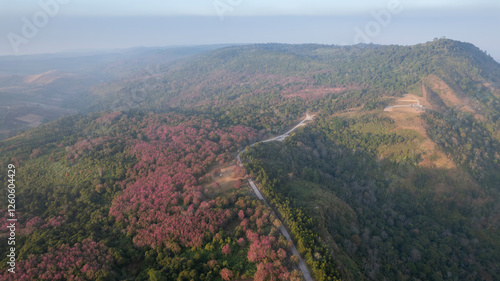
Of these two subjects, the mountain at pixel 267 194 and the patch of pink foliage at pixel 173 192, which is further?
the patch of pink foliage at pixel 173 192

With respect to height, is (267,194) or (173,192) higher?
(267,194)

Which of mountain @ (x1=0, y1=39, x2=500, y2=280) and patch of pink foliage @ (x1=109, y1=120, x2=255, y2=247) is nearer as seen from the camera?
mountain @ (x1=0, y1=39, x2=500, y2=280)

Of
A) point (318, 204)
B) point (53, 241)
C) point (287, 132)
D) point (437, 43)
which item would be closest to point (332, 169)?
point (287, 132)

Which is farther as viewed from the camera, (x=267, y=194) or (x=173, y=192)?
(x=173, y=192)

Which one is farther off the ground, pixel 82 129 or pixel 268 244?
pixel 268 244

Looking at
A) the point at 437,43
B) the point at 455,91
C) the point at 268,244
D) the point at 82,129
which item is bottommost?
the point at 82,129

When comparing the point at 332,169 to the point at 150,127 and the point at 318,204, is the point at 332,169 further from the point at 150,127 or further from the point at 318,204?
the point at 150,127

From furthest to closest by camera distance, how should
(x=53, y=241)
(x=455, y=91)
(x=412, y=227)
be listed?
(x=455, y=91), (x=412, y=227), (x=53, y=241)

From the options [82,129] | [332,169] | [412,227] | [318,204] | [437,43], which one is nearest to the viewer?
[318,204]
